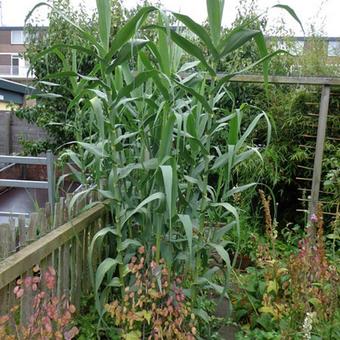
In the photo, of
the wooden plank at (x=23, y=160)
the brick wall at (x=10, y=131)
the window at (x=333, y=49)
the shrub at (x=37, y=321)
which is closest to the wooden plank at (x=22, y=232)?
the shrub at (x=37, y=321)

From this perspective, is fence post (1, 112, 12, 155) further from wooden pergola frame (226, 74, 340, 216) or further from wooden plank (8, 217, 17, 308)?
wooden plank (8, 217, 17, 308)

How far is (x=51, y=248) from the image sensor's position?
167cm

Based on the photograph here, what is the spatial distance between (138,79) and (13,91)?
579 cm

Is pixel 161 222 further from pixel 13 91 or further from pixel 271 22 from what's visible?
pixel 13 91

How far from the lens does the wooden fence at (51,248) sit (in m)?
1.41

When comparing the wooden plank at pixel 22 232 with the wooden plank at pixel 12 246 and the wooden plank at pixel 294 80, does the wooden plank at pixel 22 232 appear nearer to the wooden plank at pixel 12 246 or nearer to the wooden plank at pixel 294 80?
the wooden plank at pixel 12 246

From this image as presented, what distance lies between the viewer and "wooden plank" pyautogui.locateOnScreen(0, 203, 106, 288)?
1360 mm

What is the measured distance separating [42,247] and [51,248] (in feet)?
0.29

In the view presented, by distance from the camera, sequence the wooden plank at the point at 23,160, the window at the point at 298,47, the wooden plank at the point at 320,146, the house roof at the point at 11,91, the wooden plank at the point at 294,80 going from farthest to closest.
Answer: the house roof at the point at 11,91 < the window at the point at 298,47 < the wooden plank at the point at 320,146 < the wooden plank at the point at 294,80 < the wooden plank at the point at 23,160

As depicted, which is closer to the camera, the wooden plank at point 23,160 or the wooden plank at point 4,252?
the wooden plank at point 4,252

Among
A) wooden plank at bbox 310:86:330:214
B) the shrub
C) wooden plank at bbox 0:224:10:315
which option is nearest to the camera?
the shrub

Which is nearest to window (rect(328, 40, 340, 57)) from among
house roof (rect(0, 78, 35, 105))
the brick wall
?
house roof (rect(0, 78, 35, 105))

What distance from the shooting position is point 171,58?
70.2 inches

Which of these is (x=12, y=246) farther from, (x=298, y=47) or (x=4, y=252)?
(x=298, y=47)
